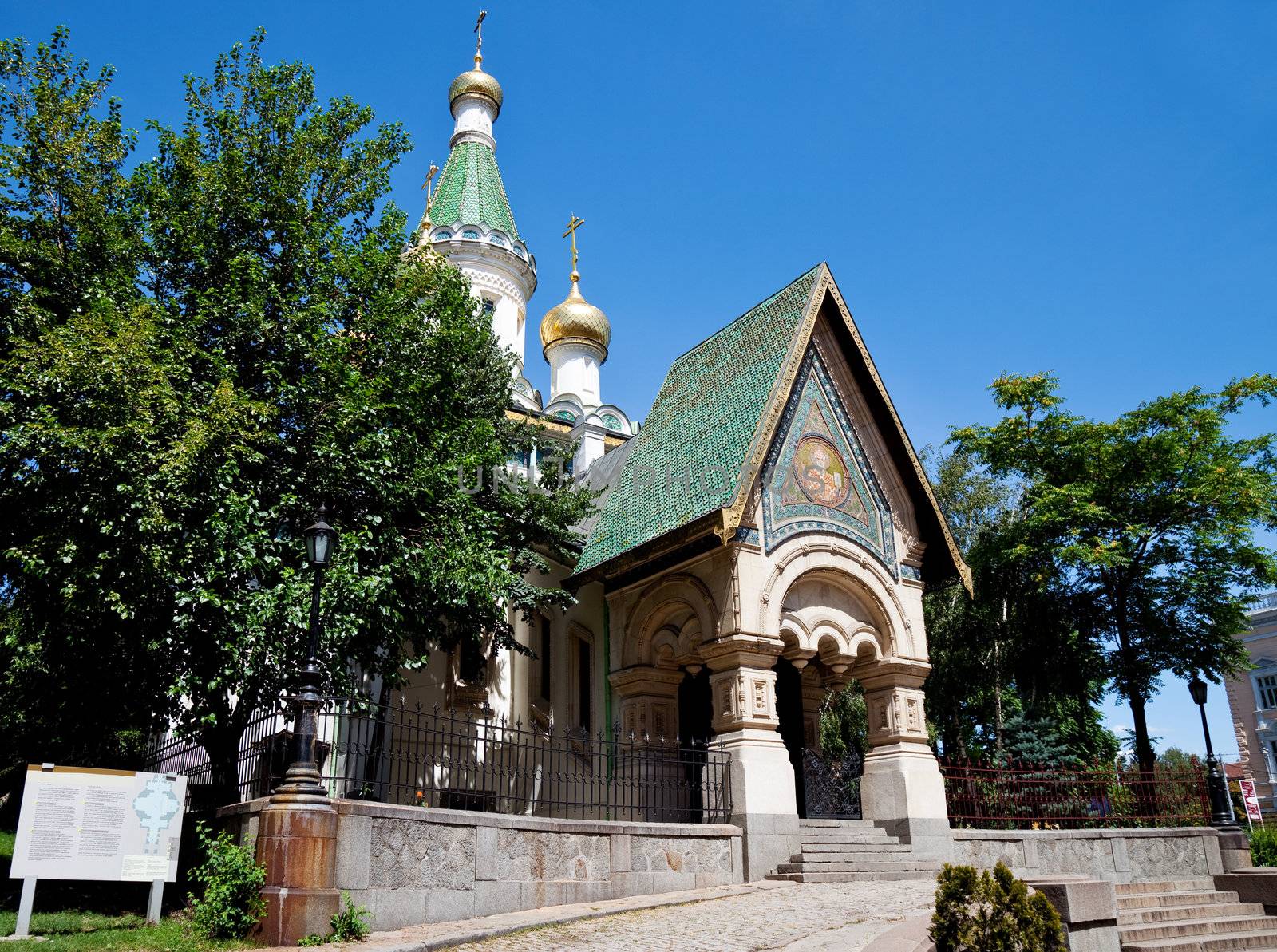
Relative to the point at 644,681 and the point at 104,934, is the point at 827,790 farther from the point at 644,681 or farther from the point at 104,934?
the point at 104,934

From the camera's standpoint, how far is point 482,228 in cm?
3200

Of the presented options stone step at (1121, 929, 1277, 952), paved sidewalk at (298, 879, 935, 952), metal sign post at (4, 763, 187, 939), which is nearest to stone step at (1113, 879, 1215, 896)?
stone step at (1121, 929, 1277, 952)

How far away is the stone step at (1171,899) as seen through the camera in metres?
12.8

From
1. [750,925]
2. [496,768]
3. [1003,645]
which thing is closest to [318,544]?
[750,925]

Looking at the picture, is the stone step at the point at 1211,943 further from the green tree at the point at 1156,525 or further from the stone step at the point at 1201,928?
the green tree at the point at 1156,525

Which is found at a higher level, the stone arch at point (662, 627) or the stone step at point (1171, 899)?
the stone arch at point (662, 627)

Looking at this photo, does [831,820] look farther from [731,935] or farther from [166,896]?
[166,896]

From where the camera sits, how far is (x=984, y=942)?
8.16 metres

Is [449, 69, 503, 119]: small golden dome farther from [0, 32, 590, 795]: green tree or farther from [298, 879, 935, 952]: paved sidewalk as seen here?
[298, 879, 935, 952]: paved sidewalk

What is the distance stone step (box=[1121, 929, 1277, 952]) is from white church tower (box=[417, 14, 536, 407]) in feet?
73.8

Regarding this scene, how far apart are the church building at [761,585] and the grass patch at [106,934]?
297 inches

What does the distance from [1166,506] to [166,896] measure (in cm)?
2218

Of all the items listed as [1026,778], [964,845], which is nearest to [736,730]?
[964,845]

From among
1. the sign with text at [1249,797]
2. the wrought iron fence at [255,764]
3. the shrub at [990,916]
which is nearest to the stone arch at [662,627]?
the wrought iron fence at [255,764]
